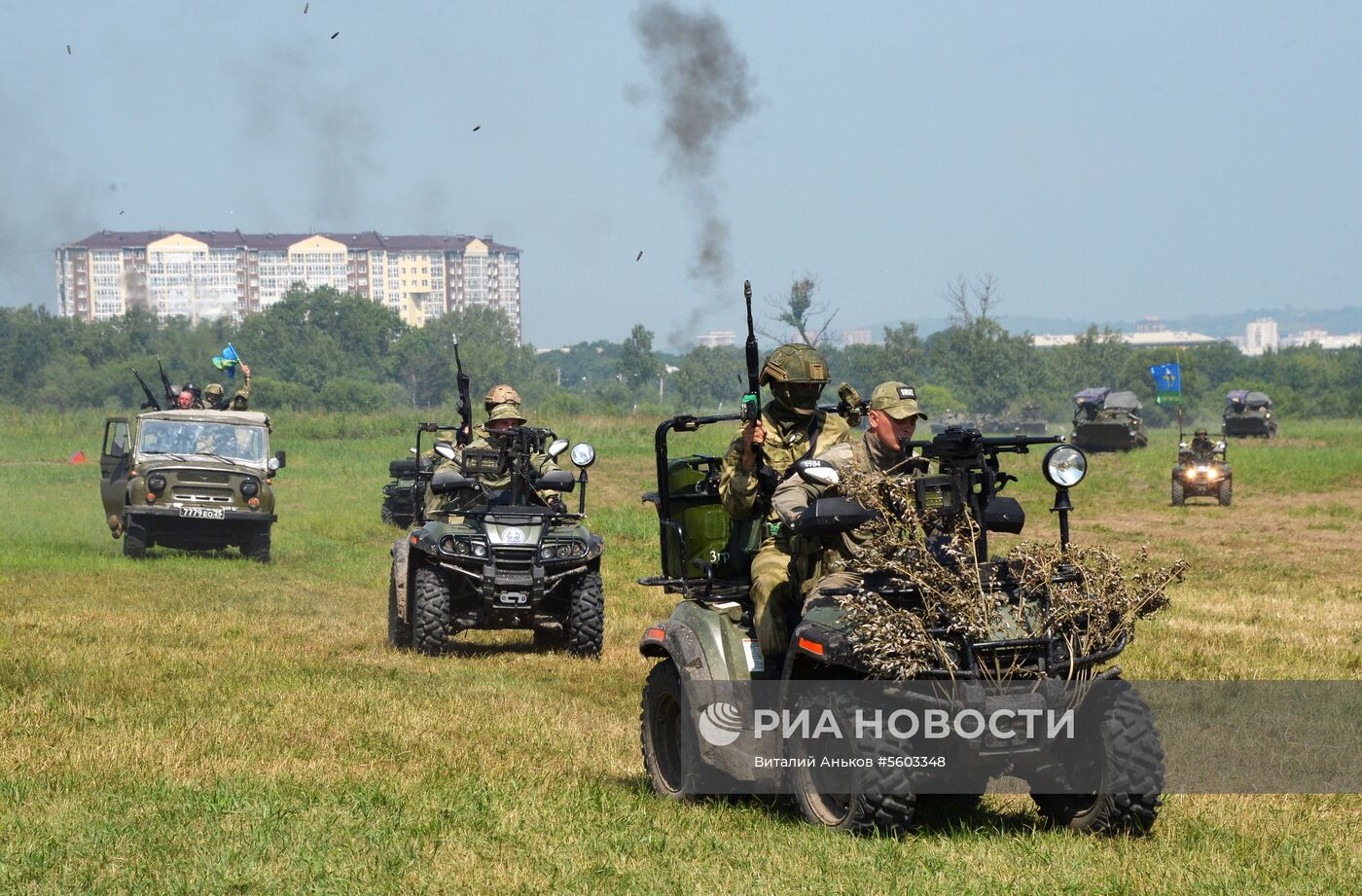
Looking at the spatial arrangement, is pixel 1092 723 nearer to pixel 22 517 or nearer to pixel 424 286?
pixel 22 517

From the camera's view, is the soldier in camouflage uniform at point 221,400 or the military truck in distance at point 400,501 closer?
the soldier in camouflage uniform at point 221,400

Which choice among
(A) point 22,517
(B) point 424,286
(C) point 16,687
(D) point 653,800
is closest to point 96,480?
(A) point 22,517

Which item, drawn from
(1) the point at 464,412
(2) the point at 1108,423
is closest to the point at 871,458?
(1) the point at 464,412

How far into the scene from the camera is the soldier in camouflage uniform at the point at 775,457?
24.4ft

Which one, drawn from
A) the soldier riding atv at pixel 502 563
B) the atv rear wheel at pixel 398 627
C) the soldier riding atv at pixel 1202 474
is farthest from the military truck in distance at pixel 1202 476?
the atv rear wheel at pixel 398 627

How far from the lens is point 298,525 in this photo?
3098 centimetres

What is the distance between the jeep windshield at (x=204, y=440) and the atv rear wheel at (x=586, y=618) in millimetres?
10849

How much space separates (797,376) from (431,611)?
22.7 feet

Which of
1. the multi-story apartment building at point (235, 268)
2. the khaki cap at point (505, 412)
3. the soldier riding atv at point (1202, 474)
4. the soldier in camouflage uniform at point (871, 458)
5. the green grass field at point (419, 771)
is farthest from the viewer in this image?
the multi-story apartment building at point (235, 268)

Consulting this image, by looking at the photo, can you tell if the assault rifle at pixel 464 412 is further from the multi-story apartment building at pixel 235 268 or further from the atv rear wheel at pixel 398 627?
the multi-story apartment building at pixel 235 268

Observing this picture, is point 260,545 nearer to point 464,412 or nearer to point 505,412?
point 464,412

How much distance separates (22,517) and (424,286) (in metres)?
169

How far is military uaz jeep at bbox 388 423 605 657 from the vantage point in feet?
46.0

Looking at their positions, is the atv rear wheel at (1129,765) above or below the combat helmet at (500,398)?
below
